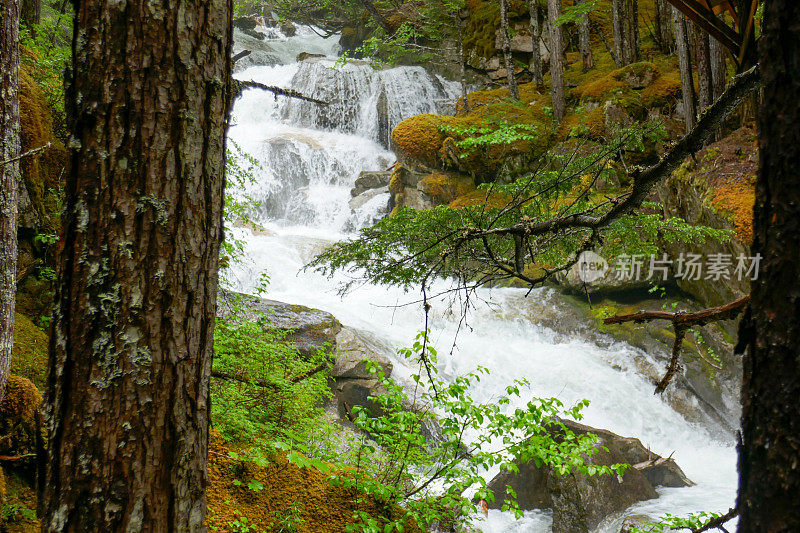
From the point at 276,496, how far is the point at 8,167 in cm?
261

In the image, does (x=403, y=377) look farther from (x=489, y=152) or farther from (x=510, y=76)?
(x=510, y=76)

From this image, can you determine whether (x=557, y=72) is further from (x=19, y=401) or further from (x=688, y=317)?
(x=19, y=401)

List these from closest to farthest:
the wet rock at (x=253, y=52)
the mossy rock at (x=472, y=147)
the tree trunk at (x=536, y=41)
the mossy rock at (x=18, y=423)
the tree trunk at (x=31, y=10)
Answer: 1. the mossy rock at (x=18, y=423)
2. the tree trunk at (x=31, y=10)
3. the mossy rock at (x=472, y=147)
4. the tree trunk at (x=536, y=41)
5. the wet rock at (x=253, y=52)

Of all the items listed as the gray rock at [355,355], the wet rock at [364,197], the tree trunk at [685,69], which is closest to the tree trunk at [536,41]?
the wet rock at [364,197]

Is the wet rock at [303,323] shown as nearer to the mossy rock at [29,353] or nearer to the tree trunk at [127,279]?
the mossy rock at [29,353]

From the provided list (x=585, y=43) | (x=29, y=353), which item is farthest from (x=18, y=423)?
(x=585, y=43)

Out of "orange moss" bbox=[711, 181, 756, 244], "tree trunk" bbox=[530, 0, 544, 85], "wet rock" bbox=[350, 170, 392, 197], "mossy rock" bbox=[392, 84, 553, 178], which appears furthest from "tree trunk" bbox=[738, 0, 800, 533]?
"wet rock" bbox=[350, 170, 392, 197]

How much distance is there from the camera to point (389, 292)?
11836mm

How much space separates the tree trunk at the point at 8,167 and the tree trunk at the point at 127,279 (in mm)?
1986

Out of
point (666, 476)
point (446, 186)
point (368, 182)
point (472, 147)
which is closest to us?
point (666, 476)

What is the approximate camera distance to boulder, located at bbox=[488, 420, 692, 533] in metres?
5.75

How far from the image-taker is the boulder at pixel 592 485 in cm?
575

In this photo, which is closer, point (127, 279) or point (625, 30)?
point (127, 279)

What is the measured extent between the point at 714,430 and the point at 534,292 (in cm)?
429
